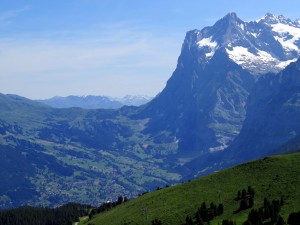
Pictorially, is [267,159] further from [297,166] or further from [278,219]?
[278,219]

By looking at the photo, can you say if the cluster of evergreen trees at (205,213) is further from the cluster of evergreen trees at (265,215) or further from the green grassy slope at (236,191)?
the cluster of evergreen trees at (265,215)

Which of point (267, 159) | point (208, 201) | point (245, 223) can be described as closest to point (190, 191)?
point (208, 201)

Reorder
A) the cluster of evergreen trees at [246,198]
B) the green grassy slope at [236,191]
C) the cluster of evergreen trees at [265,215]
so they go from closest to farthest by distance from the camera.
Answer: the cluster of evergreen trees at [265,215] < the cluster of evergreen trees at [246,198] < the green grassy slope at [236,191]

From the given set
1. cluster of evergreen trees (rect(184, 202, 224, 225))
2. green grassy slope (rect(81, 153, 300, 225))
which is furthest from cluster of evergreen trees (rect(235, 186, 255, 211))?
cluster of evergreen trees (rect(184, 202, 224, 225))

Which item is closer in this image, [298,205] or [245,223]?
[245,223]

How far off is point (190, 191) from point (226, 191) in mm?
19187

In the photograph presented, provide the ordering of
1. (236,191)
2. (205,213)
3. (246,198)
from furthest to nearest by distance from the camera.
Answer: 1. (236,191)
2. (246,198)
3. (205,213)

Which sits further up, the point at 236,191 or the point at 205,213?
the point at 236,191

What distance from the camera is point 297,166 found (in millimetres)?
181000

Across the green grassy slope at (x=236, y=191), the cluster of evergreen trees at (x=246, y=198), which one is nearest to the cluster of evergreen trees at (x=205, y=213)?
the green grassy slope at (x=236, y=191)

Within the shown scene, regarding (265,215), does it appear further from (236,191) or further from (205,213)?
(236,191)

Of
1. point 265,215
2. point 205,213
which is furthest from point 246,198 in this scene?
point 265,215

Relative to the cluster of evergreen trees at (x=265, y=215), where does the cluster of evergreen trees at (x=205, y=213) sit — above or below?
below

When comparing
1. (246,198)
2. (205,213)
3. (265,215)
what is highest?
(265,215)
